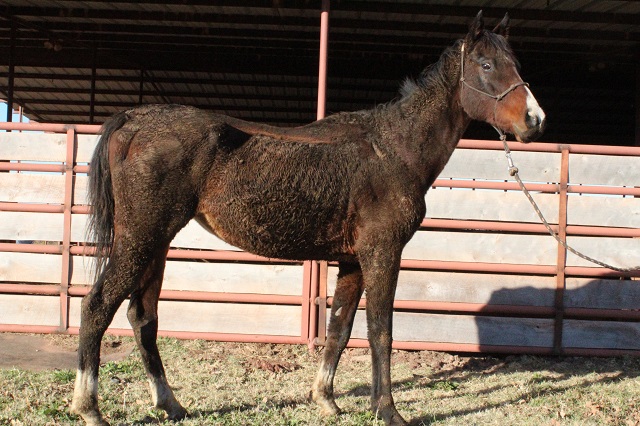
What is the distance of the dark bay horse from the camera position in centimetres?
384

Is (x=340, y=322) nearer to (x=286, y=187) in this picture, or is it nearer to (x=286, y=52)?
(x=286, y=187)

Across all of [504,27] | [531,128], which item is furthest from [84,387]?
[504,27]

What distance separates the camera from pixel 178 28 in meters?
9.84

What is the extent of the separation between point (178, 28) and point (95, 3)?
149cm

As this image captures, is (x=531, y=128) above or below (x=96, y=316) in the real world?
above

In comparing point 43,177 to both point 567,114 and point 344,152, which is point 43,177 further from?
point 567,114

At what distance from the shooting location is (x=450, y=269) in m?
6.18

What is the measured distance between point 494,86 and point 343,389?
2.66 m

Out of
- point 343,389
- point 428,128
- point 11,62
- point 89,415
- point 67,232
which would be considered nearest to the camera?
point 89,415

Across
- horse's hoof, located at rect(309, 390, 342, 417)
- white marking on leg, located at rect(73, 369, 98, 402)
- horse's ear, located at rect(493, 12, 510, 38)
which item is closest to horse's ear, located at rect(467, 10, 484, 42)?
horse's ear, located at rect(493, 12, 510, 38)

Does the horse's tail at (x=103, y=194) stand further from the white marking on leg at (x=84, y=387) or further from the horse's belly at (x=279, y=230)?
the white marking on leg at (x=84, y=387)

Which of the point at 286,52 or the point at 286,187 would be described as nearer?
the point at 286,187

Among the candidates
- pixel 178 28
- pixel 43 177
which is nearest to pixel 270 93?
pixel 178 28

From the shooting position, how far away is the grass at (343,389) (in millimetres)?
4164
